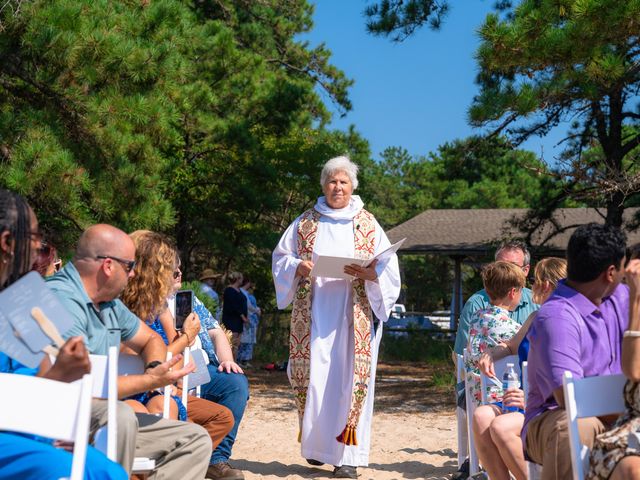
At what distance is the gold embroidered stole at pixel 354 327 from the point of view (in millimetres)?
6559

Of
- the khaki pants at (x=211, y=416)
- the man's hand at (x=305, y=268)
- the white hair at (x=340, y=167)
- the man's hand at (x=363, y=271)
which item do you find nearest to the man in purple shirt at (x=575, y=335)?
the khaki pants at (x=211, y=416)

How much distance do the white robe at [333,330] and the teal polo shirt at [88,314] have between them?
2.84 m

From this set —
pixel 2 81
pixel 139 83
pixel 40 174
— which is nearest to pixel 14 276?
pixel 40 174

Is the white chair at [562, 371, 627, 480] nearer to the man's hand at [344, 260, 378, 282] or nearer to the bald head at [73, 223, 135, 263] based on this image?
the bald head at [73, 223, 135, 263]

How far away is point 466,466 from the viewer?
6055mm

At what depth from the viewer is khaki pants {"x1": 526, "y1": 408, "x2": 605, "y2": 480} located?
3283mm

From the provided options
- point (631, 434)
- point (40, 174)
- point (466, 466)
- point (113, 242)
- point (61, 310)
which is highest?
point (40, 174)

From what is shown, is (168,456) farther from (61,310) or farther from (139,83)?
(139,83)

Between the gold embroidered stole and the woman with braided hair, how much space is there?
11.9 feet

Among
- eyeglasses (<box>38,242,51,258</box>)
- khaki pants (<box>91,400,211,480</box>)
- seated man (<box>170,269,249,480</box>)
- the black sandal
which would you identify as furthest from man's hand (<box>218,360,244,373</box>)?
khaki pants (<box>91,400,211,480</box>)

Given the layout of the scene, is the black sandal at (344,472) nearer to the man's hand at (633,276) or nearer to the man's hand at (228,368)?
the man's hand at (228,368)

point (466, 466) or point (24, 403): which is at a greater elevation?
point (24, 403)

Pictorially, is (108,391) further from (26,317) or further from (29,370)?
(26,317)

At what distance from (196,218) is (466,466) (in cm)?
1290
